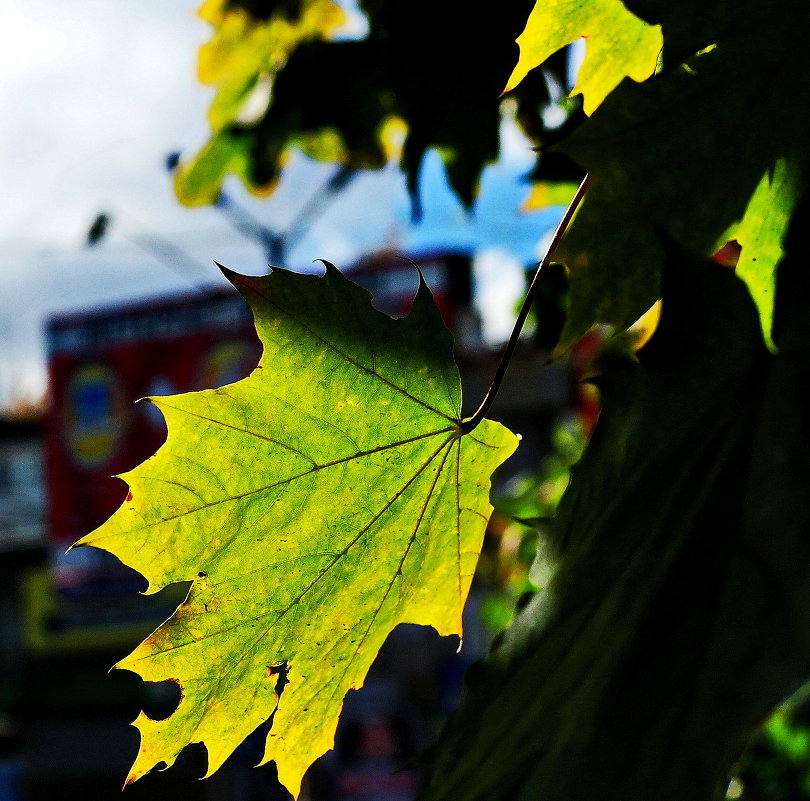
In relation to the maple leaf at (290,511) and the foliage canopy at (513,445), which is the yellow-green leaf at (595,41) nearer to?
the foliage canopy at (513,445)

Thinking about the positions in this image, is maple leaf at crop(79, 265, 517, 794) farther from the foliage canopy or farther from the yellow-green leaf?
the yellow-green leaf

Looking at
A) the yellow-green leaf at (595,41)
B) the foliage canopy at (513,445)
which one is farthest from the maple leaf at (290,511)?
the yellow-green leaf at (595,41)

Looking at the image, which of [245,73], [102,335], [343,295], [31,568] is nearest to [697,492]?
[343,295]

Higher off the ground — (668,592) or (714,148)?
(714,148)

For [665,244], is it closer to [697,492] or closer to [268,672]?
[697,492]

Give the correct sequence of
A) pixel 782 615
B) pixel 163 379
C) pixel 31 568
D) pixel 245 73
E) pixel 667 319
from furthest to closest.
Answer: pixel 31 568, pixel 163 379, pixel 245 73, pixel 667 319, pixel 782 615

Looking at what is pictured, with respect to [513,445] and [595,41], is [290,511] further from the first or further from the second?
[595,41]

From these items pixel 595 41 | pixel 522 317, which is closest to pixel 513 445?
pixel 522 317

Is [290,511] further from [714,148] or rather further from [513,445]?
[714,148]
